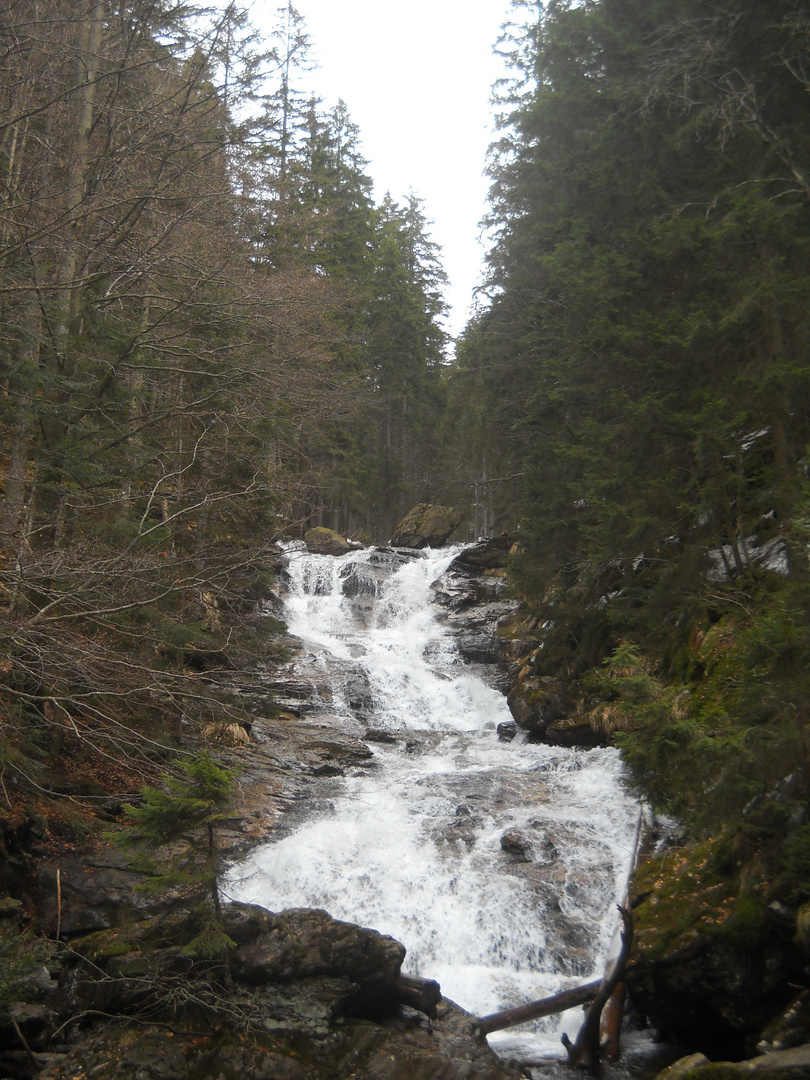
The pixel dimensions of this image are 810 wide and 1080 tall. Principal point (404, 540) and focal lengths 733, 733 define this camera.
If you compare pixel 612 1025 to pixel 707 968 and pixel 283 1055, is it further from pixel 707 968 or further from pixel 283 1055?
pixel 283 1055

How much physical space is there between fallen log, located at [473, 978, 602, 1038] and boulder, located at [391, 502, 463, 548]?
22269mm

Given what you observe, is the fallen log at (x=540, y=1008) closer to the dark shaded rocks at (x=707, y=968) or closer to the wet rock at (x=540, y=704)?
the dark shaded rocks at (x=707, y=968)

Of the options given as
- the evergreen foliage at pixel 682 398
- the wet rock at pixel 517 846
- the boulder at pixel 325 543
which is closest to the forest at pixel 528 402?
the evergreen foliage at pixel 682 398

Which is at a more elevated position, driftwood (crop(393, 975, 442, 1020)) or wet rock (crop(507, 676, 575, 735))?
wet rock (crop(507, 676, 575, 735))

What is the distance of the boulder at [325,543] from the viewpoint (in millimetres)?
25875

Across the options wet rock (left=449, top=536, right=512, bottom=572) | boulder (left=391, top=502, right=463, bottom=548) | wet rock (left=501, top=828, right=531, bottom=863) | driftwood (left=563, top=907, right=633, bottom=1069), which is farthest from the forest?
boulder (left=391, top=502, right=463, bottom=548)

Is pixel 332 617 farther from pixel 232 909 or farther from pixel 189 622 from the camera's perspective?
pixel 232 909

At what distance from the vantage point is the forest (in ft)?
20.2

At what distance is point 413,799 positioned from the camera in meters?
10.8

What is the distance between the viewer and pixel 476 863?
8.87 meters

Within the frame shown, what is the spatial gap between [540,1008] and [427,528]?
23160 millimetres

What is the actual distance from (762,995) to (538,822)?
410 centimetres

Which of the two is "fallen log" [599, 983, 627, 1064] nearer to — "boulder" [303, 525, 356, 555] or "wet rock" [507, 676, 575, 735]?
"wet rock" [507, 676, 575, 735]

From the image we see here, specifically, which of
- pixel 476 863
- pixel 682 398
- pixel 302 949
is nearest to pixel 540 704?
pixel 476 863
